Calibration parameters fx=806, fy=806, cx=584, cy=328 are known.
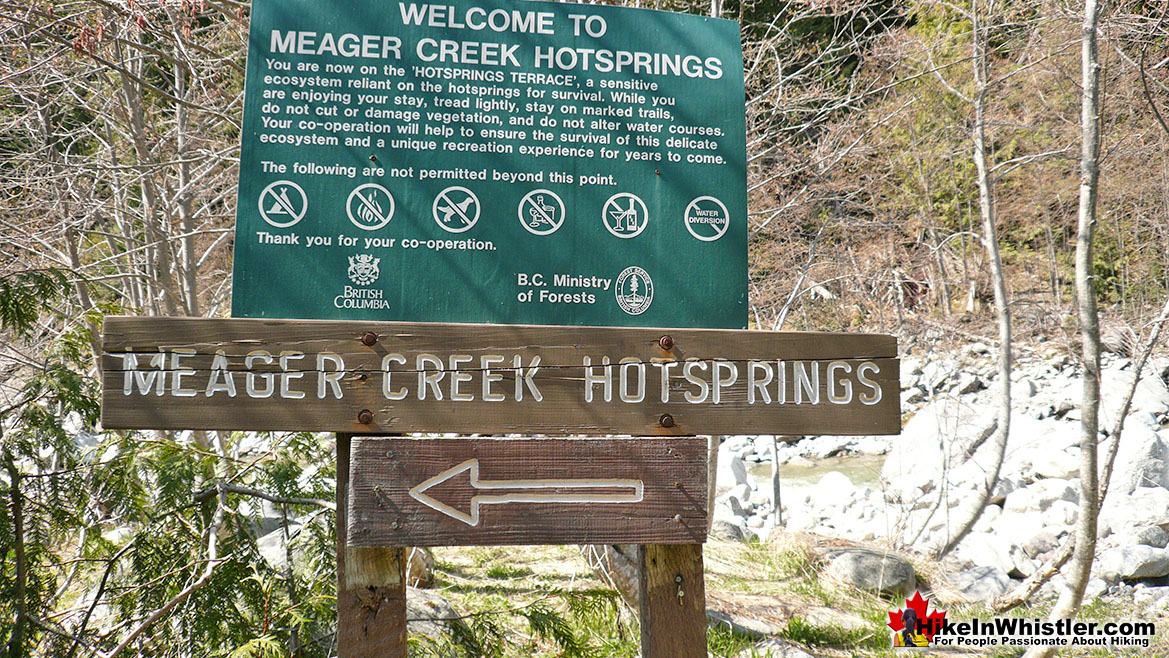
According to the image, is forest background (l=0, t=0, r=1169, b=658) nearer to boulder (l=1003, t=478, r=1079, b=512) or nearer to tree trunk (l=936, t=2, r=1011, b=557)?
tree trunk (l=936, t=2, r=1011, b=557)

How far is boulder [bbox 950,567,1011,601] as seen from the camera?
7.12 metres

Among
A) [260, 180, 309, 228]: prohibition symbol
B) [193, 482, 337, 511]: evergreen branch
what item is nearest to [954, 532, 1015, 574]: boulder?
[193, 482, 337, 511]: evergreen branch

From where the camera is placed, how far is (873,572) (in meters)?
6.80

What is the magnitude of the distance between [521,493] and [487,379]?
12.9 inches

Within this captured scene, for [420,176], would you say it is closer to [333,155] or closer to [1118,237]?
[333,155]

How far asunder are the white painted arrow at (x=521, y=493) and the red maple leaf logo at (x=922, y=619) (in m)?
4.07

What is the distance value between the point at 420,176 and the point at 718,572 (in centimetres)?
556

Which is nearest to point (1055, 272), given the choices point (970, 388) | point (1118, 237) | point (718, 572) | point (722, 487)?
point (1118, 237)

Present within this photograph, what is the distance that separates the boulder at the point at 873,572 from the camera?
22.0 ft

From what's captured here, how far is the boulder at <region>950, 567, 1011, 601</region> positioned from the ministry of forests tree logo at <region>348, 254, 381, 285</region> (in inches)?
258

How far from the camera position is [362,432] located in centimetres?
221

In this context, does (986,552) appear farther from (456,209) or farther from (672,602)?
(456,209)

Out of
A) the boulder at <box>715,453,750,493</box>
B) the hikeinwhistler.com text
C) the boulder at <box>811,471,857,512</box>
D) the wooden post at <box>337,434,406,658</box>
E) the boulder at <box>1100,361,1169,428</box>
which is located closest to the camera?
the wooden post at <box>337,434,406,658</box>

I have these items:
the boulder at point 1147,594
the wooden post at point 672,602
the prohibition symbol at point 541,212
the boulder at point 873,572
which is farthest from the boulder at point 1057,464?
the prohibition symbol at point 541,212
